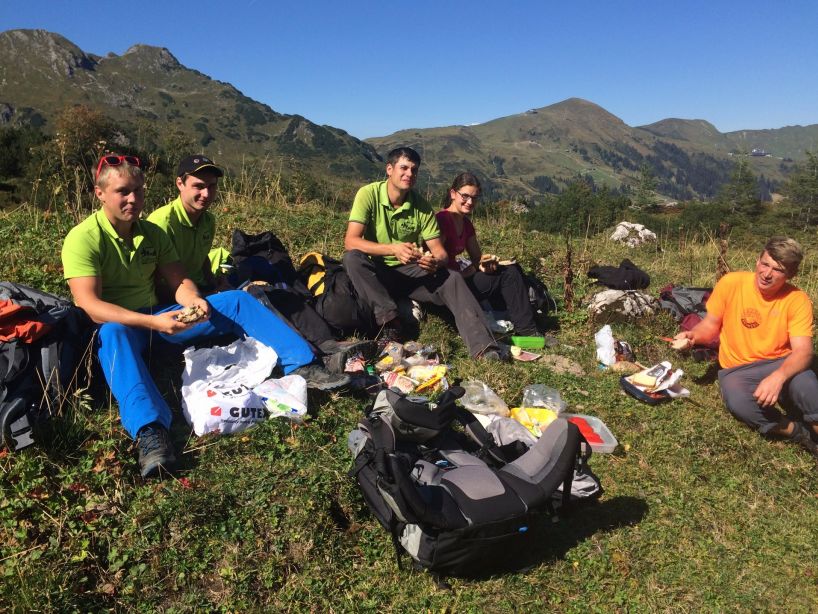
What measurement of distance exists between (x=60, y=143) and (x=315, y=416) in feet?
18.4

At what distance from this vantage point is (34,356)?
11.3ft

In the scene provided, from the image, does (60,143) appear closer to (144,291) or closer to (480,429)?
(144,291)

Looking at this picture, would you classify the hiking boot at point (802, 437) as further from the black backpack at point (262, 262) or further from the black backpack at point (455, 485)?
the black backpack at point (262, 262)

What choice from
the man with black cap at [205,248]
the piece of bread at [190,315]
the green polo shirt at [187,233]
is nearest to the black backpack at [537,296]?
the man with black cap at [205,248]

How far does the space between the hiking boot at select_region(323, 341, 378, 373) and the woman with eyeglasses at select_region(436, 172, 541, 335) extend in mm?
1575

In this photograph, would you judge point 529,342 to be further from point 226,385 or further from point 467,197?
point 226,385

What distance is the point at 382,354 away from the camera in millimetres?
5359

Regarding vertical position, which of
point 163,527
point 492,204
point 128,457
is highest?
point 492,204

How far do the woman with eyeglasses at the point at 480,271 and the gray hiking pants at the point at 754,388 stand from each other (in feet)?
6.62

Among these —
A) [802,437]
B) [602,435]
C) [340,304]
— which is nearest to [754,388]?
[802,437]

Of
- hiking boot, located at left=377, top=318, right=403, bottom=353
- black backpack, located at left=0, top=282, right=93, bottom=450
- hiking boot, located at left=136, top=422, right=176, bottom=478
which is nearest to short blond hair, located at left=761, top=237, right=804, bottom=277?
hiking boot, located at left=377, top=318, right=403, bottom=353

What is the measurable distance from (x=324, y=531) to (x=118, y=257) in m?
2.49

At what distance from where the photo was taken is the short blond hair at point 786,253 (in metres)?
4.46

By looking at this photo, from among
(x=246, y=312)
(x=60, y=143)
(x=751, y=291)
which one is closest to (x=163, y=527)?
(x=246, y=312)
